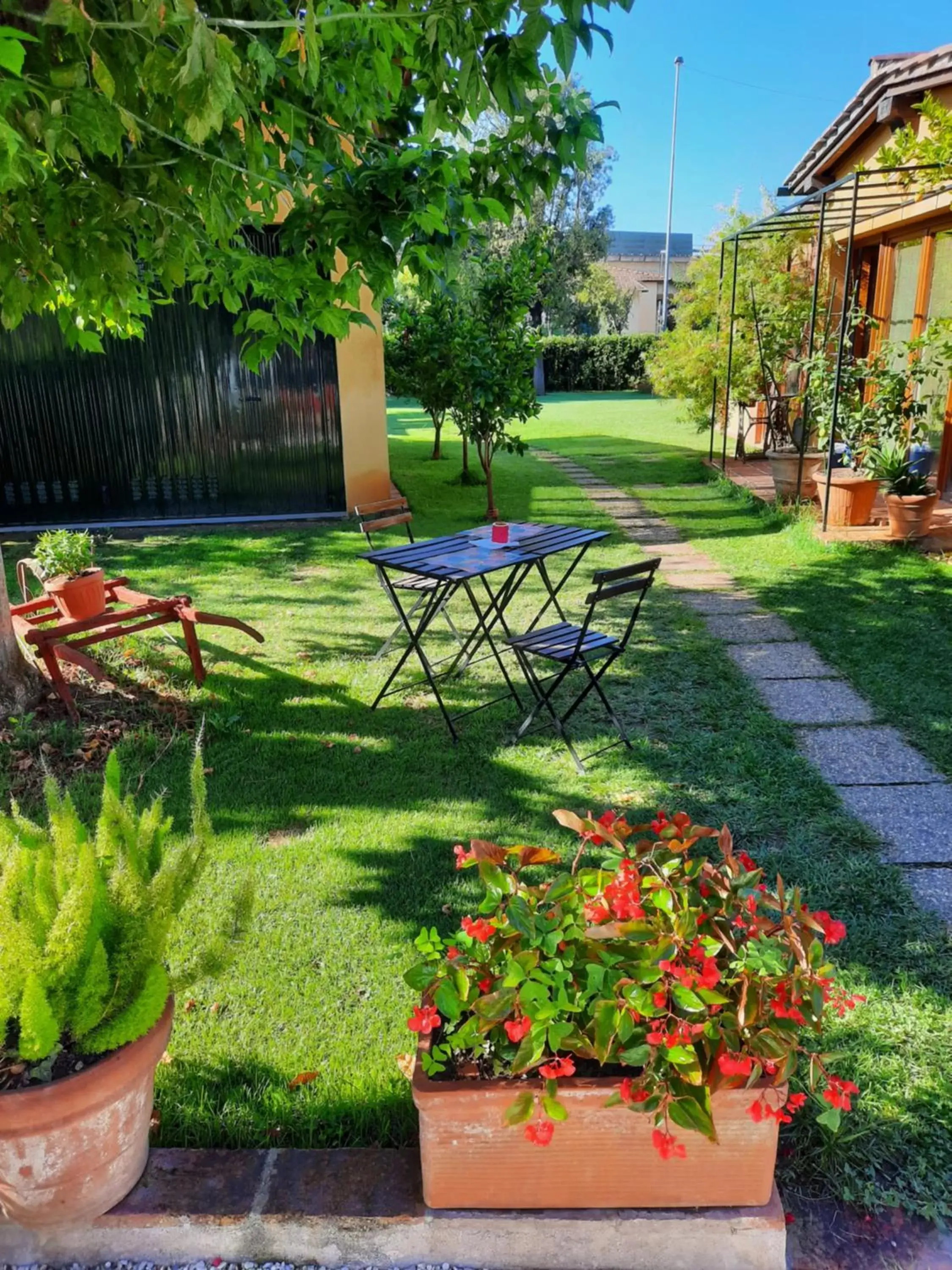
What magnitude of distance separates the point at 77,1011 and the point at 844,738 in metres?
3.55

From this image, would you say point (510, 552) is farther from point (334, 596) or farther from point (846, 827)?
point (334, 596)

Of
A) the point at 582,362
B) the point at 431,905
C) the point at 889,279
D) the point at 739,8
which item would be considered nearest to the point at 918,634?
the point at 431,905

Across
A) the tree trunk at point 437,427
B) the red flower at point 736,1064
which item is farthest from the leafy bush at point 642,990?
the tree trunk at point 437,427

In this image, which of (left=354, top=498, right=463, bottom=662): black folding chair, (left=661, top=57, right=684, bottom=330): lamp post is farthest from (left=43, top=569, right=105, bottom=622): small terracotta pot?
(left=661, top=57, right=684, bottom=330): lamp post

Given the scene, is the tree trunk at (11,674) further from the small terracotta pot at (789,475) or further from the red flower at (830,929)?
the small terracotta pot at (789,475)

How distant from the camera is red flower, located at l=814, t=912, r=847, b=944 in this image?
1683 millimetres

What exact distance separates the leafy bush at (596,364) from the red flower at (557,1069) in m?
30.4

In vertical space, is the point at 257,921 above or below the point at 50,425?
below

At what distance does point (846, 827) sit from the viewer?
3404mm

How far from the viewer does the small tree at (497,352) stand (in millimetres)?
9164

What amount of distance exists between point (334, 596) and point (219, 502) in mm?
3742

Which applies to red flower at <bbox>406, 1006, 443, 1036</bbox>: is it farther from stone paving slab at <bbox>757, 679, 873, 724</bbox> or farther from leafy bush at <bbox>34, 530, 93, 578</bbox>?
leafy bush at <bbox>34, 530, 93, 578</bbox>

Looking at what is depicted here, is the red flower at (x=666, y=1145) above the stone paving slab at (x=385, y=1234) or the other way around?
above

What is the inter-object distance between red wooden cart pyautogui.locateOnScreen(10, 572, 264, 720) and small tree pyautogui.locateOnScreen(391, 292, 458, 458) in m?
5.02
